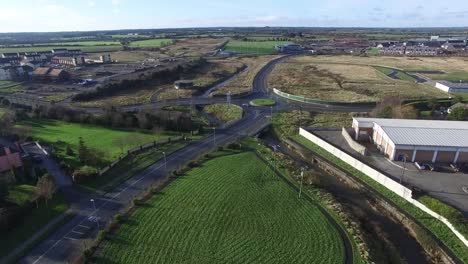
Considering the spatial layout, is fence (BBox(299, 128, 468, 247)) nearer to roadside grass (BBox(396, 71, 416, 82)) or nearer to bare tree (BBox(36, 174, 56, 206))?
bare tree (BBox(36, 174, 56, 206))

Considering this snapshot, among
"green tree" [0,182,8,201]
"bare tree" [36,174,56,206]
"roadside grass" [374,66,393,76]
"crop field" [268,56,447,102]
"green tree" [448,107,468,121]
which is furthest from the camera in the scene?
"roadside grass" [374,66,393,76]

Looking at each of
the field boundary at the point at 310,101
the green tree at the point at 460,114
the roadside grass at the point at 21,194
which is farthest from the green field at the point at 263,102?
the roadside grass at the point at 21,194

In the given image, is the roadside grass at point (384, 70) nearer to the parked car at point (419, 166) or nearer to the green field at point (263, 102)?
the green field at point (263, 102)

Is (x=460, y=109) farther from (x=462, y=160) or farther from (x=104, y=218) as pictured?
(x=104, y=218)

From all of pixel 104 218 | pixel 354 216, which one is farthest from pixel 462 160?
pixel 104 218

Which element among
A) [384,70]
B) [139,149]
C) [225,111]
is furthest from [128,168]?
[384,70]

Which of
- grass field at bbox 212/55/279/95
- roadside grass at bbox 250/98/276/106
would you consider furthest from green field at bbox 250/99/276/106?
grass field at bbox 212/55/279/95
